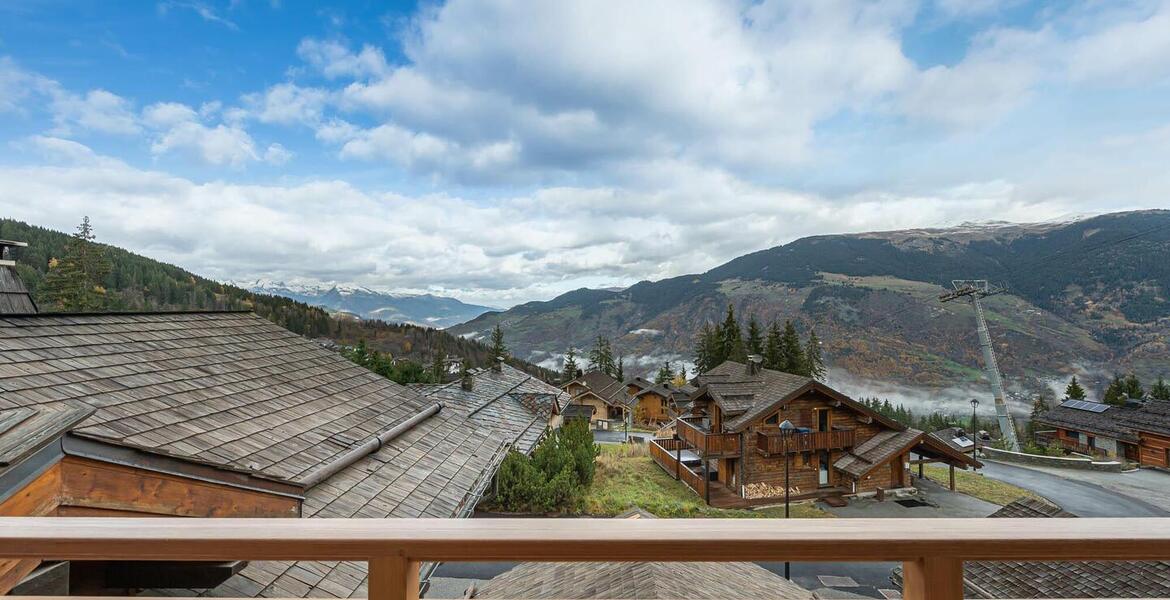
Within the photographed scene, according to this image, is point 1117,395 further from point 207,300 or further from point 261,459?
point 207,300

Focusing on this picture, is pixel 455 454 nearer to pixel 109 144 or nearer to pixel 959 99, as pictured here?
pixel 109 144

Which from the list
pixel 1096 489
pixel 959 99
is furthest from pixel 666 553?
pixel 1096 489

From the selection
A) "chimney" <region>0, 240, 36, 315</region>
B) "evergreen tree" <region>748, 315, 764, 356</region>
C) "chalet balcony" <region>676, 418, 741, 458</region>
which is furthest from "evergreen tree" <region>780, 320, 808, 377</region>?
"chimney" <region>0, 240, 36, 315</region>

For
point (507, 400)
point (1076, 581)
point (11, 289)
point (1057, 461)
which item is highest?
point (11, 289)

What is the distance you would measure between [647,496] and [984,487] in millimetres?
12687

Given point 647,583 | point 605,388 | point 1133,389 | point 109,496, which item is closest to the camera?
point 109,496

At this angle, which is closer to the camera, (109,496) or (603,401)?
(109,496)

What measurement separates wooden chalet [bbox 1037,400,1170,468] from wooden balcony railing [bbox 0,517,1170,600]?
33.1m

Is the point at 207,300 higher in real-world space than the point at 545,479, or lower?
higher

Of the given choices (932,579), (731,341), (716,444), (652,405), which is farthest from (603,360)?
(932,579)

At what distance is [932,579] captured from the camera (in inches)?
32.0

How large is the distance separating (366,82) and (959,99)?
17997 mm

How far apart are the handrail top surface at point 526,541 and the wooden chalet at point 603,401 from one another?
121 feet

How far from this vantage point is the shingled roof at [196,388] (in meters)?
3.31
